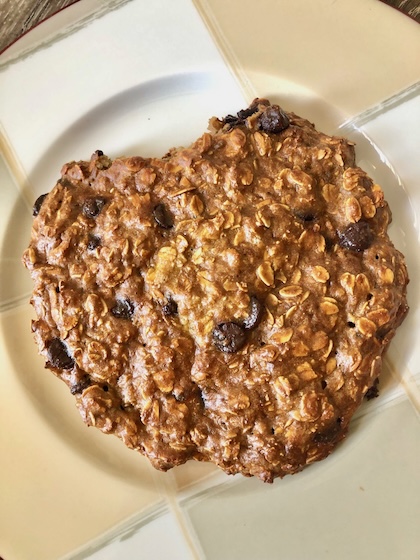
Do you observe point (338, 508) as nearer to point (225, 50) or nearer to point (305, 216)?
point (305, 216)

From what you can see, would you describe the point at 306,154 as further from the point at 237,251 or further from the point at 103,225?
the point at 103,225

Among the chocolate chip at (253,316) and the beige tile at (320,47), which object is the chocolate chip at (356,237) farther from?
the beige tile at (320,47)

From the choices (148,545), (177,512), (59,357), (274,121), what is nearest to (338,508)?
(177,512)

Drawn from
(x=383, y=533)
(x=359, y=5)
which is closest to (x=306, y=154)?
(x=359, y=5)

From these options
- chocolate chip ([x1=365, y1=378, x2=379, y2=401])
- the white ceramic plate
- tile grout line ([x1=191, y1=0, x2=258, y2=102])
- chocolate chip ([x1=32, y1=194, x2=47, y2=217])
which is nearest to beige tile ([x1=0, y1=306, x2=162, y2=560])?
the white ceramic plate

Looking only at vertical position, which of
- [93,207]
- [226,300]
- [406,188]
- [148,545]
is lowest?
[148,545]

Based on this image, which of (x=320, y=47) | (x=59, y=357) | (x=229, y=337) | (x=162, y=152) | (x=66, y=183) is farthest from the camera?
(x=162, y=152)

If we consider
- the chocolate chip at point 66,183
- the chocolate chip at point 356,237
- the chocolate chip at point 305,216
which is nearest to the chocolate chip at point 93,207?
the chocolate chip at point 66,183

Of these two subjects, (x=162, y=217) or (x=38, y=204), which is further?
(x=38, y=204)
